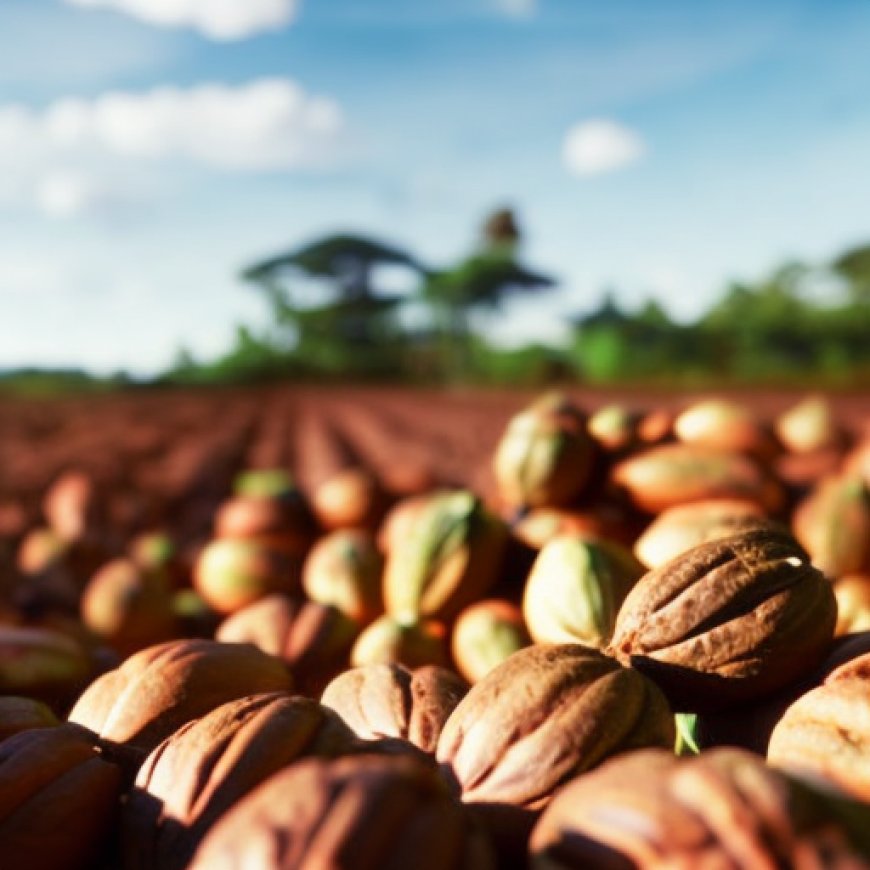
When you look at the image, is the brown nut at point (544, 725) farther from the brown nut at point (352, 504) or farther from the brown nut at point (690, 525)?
the brown nut at point (352, 504)

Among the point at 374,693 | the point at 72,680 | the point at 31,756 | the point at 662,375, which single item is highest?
the point at 31,756

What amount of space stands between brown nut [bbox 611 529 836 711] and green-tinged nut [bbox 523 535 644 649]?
47cm

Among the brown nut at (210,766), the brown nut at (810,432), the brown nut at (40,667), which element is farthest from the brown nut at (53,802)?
the brown nut at (810,432)

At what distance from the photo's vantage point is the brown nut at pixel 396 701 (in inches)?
79.6

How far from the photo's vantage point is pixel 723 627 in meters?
2.02

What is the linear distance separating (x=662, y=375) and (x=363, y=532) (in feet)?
140

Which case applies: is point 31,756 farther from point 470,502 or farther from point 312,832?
point 470,502

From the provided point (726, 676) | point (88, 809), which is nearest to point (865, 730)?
point (726, 676)

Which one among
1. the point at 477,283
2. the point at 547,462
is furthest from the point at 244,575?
the point at 477,283

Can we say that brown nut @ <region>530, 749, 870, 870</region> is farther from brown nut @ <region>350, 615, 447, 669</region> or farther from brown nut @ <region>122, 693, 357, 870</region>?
brown nut @ <region>350, 615, 447, 669</region>

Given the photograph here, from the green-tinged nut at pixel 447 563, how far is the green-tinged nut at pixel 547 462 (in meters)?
0.32

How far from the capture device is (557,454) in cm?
372

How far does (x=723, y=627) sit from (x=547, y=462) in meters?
1.72

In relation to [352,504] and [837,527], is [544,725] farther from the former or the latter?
[352,504]
